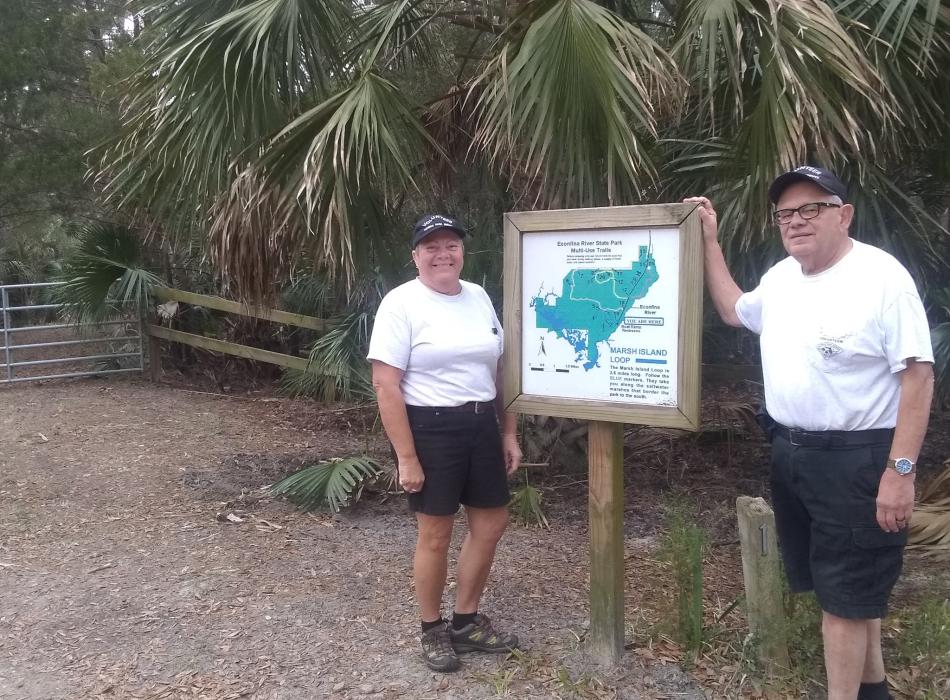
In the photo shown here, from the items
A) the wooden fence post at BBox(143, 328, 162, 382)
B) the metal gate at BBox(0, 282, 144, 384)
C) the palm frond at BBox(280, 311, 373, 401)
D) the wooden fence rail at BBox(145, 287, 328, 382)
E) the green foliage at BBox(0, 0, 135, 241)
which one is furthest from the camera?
the green foliage at BBox(0, 0, 135, 241)

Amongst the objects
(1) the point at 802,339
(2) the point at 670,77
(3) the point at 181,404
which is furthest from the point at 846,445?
(3) the point at 181,404

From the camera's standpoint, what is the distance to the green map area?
301cm

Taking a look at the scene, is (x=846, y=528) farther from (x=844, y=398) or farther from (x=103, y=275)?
(x=103, y=275)

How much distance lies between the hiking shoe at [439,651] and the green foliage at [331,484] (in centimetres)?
199

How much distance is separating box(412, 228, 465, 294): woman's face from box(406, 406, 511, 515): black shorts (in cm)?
47

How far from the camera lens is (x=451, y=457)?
3.19 m

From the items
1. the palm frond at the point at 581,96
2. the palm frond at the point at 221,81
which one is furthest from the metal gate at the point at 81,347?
the palm frond at the point at 581,96

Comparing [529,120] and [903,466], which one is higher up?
[529,120]

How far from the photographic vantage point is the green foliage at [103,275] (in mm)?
9453

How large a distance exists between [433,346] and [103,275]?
7623 mm

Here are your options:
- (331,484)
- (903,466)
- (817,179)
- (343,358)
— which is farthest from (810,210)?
(343,358)

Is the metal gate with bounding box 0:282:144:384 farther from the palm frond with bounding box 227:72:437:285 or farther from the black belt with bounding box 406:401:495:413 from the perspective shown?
the black belt with bounding box 406:401:495:413

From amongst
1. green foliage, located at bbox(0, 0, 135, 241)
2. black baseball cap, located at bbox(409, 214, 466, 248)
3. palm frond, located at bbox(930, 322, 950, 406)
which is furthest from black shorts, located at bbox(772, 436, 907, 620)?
green foliage, located at bbox(0, 0, 135, 241)

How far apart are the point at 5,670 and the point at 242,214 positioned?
2456 millimetres
